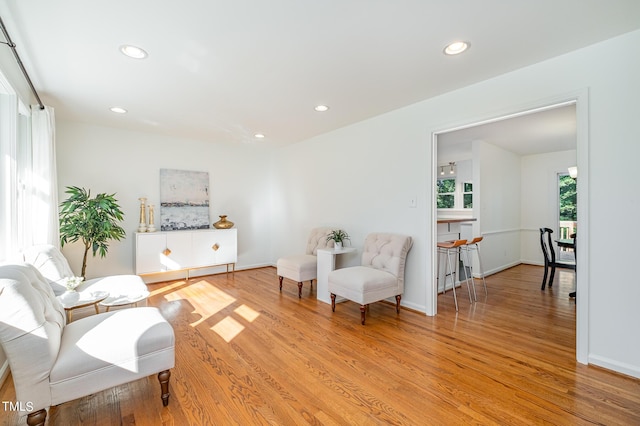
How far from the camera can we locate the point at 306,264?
413 cm

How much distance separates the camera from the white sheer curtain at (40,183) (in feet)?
9.62

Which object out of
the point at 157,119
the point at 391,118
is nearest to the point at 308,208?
the point at 391,118

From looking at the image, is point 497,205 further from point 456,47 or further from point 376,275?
point 456,47

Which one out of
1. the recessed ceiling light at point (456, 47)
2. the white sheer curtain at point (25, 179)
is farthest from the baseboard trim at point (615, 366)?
A: the white sheer curtain at point (25, 179)

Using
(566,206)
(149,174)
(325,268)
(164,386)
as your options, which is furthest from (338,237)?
(566,206)

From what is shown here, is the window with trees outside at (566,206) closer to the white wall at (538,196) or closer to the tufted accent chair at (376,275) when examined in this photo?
the white wall at (538,196)

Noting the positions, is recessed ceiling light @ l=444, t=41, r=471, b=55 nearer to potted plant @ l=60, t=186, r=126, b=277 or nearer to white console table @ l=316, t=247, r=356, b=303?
white console table @ l=316, t=247, r=356, b=303

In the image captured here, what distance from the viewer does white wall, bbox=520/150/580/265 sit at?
628 centimetres

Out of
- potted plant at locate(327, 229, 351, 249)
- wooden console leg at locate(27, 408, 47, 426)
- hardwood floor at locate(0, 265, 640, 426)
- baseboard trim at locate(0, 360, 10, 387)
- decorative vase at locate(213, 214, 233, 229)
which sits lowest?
hardwood floor at locate(0, 265, 640, 426)

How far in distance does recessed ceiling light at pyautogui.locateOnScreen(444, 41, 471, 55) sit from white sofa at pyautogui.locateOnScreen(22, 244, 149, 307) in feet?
10.8

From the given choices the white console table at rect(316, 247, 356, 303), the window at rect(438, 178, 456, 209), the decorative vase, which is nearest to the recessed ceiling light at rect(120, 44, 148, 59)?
the white console table at rect(316, 247, 356, 303)

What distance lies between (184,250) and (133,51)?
10.5 feet

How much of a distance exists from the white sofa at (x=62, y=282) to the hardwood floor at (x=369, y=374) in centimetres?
59

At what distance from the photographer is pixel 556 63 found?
2418mm
